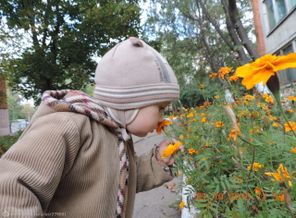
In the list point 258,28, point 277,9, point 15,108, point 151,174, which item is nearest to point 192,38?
point 258,28

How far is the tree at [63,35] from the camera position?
1315cm

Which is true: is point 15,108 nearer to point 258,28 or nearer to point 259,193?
point 258,28

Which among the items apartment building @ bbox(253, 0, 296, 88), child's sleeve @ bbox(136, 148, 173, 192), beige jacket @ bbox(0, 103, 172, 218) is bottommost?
child's sleeve @ bbox(136, 148, 173, 192)

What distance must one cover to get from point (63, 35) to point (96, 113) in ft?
44.8

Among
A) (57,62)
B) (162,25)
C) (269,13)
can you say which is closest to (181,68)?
(162,25)

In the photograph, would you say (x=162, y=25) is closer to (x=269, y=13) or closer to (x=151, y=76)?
(x=269, y=13)

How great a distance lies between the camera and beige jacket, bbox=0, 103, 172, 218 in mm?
1064

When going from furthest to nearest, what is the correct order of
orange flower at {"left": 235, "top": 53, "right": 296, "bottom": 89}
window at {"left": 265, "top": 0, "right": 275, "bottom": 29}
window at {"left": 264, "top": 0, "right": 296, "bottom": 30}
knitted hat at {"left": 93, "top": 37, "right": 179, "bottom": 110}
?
window at {"left": 265, "top": 0, "right": 275, "bottom": 29} → window at {"left": 264, "top": 0, "right": 296, "bottom": 30} → knitted hat at {"left": 93, "top": 37, "right": 179, "bottom": 110} → orange flower at {"left": 235, "top": 53, "right": 296, "bottom": 89}

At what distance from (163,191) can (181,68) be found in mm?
22249

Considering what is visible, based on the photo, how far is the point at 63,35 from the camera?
14.5 m

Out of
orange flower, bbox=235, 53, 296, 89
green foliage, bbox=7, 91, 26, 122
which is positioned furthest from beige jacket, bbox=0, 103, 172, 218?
green foliage, bbox=7, 91, 26, 122

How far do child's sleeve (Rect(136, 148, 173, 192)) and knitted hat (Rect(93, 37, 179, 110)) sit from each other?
42 centimetres

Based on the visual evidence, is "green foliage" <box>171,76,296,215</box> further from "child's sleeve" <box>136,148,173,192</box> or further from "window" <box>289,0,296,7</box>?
"window" <box>289,0,296,7</box>

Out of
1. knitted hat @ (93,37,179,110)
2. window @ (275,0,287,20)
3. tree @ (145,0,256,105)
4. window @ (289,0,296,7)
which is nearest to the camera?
knitted hat @ (93,37,179,110)
